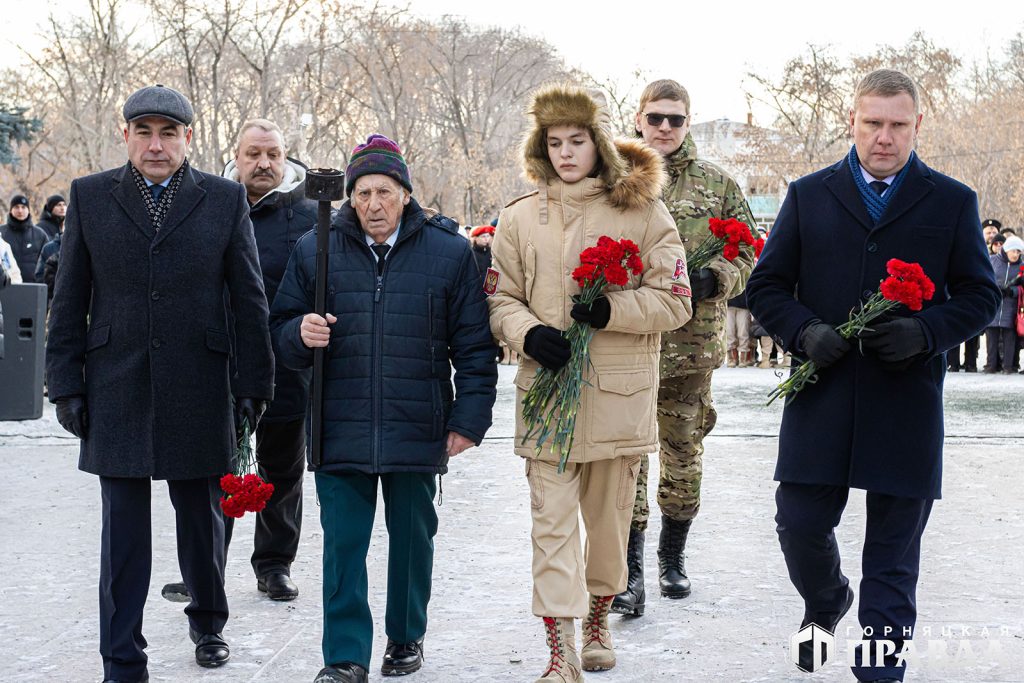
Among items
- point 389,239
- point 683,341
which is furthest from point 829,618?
point 389,239

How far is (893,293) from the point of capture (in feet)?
13.6

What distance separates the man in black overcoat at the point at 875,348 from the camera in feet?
14.3

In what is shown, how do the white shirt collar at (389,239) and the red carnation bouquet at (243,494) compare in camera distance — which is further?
the white shirt collar at (389,239)

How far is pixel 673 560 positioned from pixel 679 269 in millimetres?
1675

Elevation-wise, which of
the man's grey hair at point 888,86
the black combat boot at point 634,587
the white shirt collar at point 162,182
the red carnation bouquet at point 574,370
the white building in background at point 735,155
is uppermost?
the white building in background at point 735,155

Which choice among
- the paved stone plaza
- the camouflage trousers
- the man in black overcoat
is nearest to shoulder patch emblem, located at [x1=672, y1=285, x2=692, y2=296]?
the man in black overcoat

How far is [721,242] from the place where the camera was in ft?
17.6

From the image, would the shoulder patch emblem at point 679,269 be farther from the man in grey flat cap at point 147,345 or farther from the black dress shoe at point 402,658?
the black dress shoe at point 402,658

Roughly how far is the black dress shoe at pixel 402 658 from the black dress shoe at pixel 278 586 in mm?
1119

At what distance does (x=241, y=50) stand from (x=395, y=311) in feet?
90.2

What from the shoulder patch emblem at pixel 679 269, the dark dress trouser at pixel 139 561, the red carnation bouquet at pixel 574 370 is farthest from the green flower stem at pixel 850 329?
the dark dress trouser at pixel 139 561

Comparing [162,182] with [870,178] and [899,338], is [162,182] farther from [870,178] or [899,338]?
[899,338]

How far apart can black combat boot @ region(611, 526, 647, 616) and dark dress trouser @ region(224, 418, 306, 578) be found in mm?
1522

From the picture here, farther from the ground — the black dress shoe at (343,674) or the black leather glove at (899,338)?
the black leather glove at (899,338)
